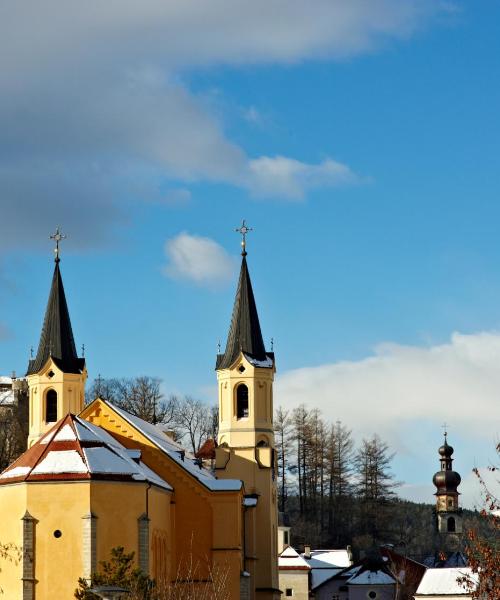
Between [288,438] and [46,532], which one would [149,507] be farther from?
[288,438]

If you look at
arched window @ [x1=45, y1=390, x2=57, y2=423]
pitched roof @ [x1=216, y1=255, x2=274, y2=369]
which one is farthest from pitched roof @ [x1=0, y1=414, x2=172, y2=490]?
pitched roof @ [x1=216, y1=255, x2=274, y2=369]

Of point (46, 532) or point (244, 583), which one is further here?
point (244, 583)

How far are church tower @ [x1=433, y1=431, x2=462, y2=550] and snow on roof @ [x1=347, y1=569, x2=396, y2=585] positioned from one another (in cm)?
3177

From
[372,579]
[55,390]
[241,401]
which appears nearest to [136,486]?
[241,401]

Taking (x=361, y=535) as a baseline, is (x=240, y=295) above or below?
above

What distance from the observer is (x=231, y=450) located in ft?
207

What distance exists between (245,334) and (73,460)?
17.3 meters

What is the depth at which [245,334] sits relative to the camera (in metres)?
64.2

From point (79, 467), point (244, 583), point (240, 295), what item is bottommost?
point (244, 583)

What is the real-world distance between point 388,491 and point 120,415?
55930 millimetres

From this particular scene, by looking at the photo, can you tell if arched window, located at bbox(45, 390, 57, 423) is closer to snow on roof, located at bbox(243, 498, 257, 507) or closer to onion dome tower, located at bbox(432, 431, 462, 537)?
snow on roof, located at bbox(243, 498, 257, 507)

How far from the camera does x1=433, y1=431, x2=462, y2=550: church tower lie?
116250mm

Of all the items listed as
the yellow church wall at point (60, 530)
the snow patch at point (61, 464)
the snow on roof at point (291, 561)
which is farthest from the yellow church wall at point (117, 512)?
the snow on roof at point (291, 561)

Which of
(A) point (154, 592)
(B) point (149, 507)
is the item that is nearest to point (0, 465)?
(B) point (149, 507)
